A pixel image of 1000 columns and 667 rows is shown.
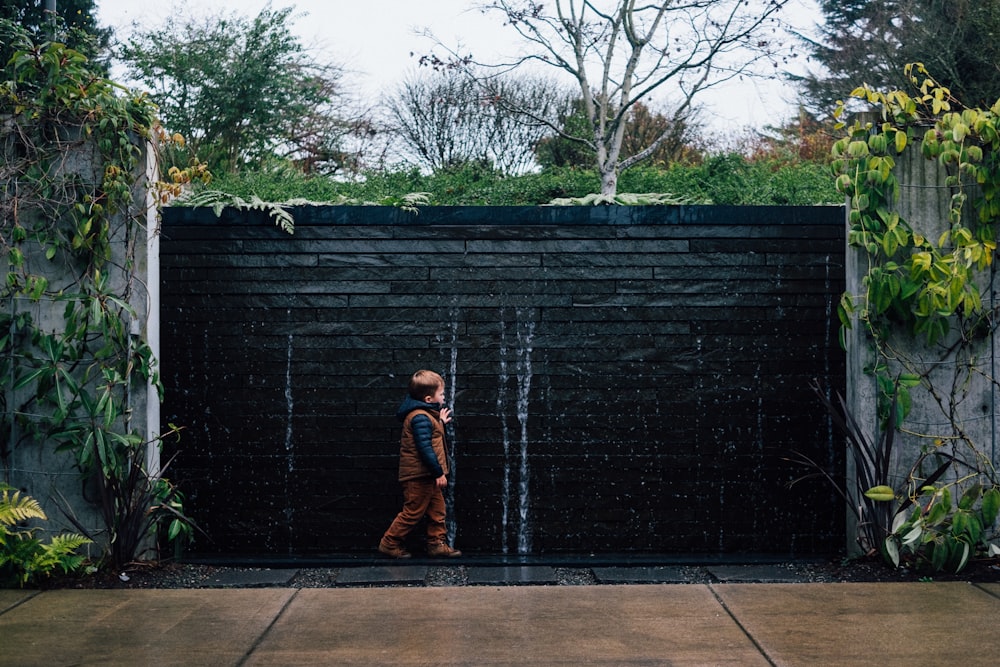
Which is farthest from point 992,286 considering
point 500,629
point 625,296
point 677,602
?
point 500,629

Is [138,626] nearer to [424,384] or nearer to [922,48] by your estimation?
[424,384]

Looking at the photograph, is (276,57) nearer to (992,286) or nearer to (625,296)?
(625,296)

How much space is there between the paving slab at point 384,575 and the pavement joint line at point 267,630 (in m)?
0.42

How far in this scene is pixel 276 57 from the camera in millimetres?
15898

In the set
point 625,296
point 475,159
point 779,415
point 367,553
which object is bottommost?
point 367,553

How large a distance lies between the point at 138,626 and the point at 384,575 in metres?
1.45

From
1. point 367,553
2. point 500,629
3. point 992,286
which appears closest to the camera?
Answer: point 500,629

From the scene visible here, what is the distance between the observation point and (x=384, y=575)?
522cm

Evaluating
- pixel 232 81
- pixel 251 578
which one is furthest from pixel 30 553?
pixel 232 81

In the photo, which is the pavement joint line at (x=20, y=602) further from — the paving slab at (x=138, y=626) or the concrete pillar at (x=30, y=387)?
the concrete pillar at (x=30, y=387)

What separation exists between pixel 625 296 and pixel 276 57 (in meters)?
12.0

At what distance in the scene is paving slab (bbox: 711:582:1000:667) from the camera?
371 cm

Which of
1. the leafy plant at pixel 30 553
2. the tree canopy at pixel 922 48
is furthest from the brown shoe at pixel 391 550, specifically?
the tree canopy at pixel 922 48

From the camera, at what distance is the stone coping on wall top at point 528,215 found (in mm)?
5812
